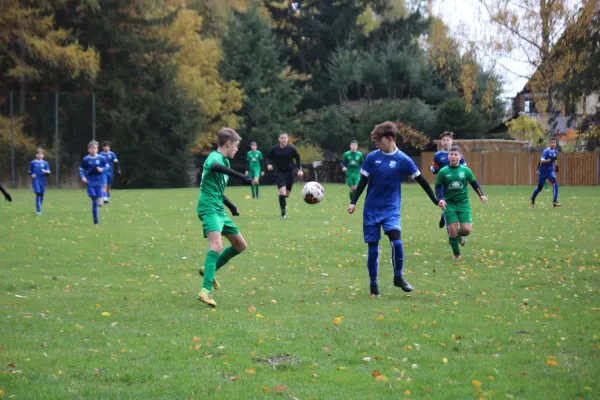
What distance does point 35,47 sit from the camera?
153 ft

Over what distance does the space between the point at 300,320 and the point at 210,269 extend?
5.46 feet

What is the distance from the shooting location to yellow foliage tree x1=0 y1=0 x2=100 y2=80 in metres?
47.0

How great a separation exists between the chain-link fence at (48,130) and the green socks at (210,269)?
37265 mm

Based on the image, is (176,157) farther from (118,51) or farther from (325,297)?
(325,297)

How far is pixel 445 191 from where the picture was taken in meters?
13.8

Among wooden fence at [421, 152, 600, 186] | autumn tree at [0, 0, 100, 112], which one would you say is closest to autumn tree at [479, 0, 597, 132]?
wooden fence at [421, 152, 600, 186]

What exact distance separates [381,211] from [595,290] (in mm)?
2746

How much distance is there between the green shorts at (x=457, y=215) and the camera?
1354 centimetres

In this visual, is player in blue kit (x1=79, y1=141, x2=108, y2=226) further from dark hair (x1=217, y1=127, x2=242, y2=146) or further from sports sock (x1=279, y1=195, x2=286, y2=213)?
dark hair (x1=217, y1=127, x2=242, y2=146)

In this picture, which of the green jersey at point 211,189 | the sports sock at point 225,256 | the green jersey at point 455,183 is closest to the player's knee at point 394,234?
the sports sock at point 225,256

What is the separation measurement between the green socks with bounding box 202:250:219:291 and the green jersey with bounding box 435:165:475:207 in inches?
204

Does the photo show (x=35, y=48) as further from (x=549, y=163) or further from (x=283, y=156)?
(x=549, y=163)

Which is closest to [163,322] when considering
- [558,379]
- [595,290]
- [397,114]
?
[558,379]

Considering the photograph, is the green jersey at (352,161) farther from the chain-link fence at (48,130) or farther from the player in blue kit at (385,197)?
the chain-link fence at (48,130)
